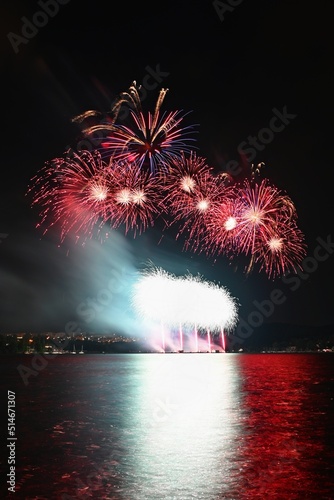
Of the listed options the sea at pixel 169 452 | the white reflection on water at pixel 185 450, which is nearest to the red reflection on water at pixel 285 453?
the sea at pixel 169 452

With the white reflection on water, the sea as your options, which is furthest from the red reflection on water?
the white reflection on water

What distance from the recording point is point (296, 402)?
48.4m

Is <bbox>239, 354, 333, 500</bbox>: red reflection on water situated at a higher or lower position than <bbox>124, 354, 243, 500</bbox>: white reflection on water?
lower

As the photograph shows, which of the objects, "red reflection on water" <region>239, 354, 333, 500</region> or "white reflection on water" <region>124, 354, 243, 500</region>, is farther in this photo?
"white reflection on water" <region>124, 354, 243, 500</region>

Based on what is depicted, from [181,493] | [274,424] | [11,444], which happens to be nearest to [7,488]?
[181,493]

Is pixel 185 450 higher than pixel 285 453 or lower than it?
higher

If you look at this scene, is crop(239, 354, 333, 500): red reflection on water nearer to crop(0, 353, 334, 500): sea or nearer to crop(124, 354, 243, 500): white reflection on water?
crop(0, 353, 334, 500): sea

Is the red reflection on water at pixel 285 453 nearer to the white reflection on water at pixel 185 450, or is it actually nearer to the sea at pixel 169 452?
the sea at pixel 169 452

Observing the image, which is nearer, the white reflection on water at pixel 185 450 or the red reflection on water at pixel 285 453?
the red reflection on water at pixel 285 453

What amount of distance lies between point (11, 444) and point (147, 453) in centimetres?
731

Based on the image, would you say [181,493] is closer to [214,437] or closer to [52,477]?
[52,477]

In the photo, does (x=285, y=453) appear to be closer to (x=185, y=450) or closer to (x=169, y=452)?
(x=185, y=450)

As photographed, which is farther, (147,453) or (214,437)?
(214,437)

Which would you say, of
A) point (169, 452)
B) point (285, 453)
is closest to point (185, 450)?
point (169, 452)
